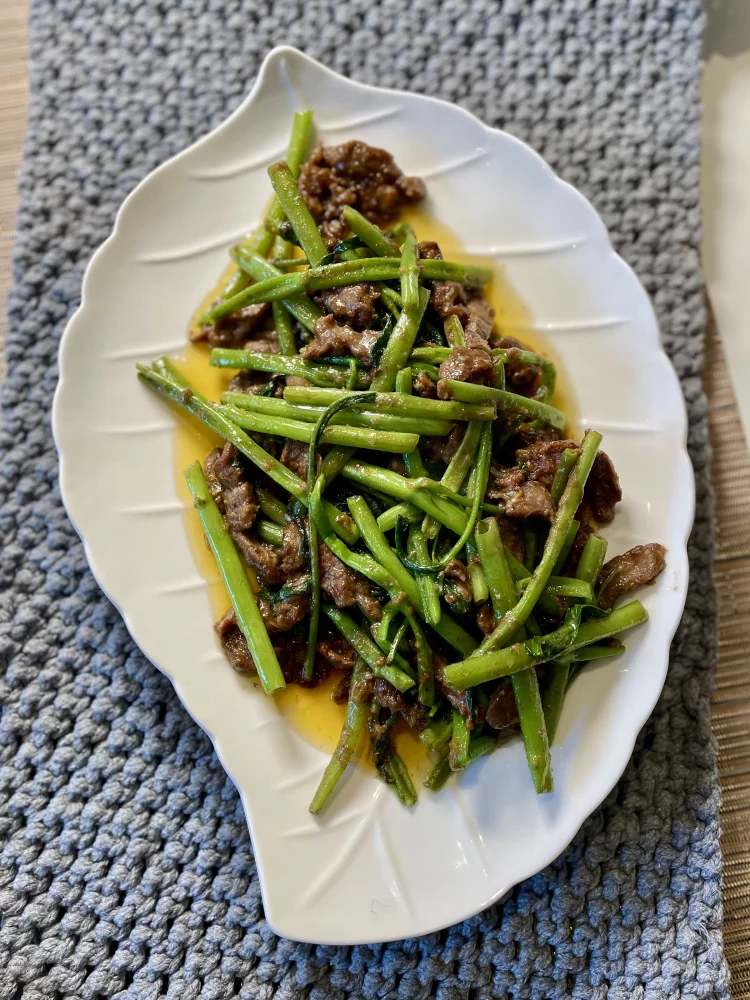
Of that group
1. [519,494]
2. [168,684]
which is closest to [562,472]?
[519,494]

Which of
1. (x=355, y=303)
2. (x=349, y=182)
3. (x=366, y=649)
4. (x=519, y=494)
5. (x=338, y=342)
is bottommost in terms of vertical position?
(x=366, y=649)

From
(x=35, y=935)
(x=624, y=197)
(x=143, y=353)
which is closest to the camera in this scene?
(x=35, y=935)

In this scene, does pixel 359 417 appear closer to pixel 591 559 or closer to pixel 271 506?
pixel 271 506

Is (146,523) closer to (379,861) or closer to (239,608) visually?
(239,608)


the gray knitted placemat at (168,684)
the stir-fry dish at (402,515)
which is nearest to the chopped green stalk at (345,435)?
the stir-fry dish at (402,515)

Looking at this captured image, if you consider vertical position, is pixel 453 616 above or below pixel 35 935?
above

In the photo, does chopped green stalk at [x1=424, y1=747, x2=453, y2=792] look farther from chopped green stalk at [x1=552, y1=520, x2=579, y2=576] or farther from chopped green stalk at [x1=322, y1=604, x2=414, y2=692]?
chopped green stalk at [x1=552, y1=520, x2=579, y2=576]

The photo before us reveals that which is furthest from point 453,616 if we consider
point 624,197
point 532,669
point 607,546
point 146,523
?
point 624,197
